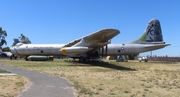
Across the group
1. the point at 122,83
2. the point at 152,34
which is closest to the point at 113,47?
the point at 152,34

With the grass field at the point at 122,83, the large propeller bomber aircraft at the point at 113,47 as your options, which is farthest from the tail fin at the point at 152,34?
the grass field at the point at 122,83

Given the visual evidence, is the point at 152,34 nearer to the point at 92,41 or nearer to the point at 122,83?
the point at 92,41

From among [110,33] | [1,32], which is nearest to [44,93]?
[110,33]

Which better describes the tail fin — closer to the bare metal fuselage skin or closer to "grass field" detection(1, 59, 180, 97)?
the bare metal fuselage skin

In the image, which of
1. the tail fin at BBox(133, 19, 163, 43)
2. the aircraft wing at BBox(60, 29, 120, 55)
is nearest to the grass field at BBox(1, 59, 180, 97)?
the aircraft wing at BBox(60, 29, 120, 55)

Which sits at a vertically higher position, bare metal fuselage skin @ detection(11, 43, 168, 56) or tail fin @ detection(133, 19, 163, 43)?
tail fin @ detection(133, 19, 163, 43)

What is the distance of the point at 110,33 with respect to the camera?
2183 centimetres

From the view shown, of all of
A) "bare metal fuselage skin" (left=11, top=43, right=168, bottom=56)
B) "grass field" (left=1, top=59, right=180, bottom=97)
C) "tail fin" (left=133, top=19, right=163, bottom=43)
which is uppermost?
"tail fin" (left=133, top=19, right=163, bottom=43)

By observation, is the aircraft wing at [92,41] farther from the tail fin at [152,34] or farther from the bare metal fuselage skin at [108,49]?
the tail fin at [152,34]

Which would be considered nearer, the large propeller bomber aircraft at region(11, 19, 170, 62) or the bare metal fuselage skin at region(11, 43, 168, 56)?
the large propeller bomber aircraft at region(11, 19, 170, 62)

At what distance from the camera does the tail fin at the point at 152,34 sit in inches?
1204

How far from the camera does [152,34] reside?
1212 inches

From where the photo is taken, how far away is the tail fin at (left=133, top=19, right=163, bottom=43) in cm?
3059

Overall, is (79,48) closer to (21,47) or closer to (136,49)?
(136,49)
